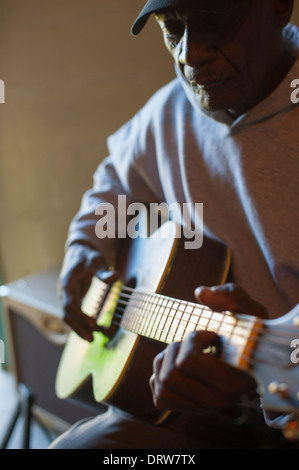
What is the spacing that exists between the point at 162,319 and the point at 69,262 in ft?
1.54

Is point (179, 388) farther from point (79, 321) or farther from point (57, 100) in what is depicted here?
point (57, 100)

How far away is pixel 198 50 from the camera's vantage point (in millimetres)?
723

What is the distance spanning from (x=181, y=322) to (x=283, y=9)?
555 millimetres

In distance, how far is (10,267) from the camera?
2.05 metres

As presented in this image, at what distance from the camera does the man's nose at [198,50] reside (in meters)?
0.72

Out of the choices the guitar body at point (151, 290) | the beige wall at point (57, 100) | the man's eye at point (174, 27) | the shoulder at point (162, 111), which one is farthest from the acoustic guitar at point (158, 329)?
the beige wall at point (57, 100)

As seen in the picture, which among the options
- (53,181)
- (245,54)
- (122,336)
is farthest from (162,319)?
(53,181)

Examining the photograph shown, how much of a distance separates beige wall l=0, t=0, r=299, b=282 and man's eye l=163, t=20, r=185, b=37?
58 centimetres

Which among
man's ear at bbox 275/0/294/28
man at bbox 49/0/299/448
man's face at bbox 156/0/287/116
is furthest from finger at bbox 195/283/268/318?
man's ear at bbox 275/0/294/28

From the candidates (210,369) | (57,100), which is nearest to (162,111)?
(210,369)

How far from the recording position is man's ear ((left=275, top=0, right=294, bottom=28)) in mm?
726

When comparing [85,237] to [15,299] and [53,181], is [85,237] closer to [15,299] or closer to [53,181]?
[15,299]

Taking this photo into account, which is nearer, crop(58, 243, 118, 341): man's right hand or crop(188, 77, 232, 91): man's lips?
crop(188, 77, 232, 91): man's lips

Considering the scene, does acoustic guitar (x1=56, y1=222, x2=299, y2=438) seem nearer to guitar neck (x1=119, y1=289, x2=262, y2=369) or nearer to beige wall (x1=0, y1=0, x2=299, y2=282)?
guitar neck (x1=119, y1=289, x2=262, y2=369)
